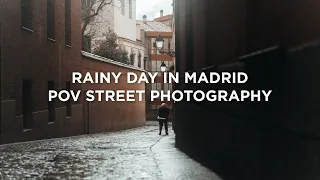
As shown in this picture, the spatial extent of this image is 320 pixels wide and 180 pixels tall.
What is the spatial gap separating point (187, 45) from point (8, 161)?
4.94m

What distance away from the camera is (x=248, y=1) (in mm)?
7148

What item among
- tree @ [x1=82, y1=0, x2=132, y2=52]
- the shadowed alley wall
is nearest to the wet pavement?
the shadowed alley wall

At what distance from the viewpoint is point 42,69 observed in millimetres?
18453

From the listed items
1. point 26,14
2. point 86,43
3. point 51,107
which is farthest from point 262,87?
point 86,43

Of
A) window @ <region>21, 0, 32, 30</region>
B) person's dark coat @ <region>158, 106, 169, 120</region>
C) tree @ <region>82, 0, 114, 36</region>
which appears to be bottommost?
person's dark coat @ <region>158, 106, 169, 120</region>

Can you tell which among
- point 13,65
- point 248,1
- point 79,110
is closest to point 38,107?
point 13,65

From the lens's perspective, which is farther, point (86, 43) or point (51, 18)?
point (86, 43)

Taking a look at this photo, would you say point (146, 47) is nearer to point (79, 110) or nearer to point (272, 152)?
point (79, 110)

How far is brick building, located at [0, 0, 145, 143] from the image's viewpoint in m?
15.0

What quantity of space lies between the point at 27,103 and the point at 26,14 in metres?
2.98

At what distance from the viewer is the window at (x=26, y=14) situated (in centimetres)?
1692

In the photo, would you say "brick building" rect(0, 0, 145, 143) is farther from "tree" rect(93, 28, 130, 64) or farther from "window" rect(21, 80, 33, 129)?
"tree" rect(93, 28, 130, 64)

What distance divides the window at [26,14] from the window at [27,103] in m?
1.89

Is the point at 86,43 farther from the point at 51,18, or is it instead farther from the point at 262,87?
the point at 262,87
